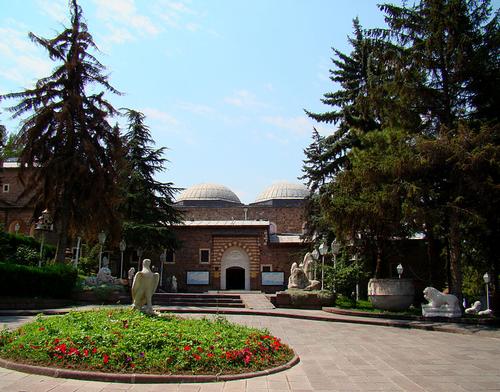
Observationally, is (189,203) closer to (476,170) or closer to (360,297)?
(360,297)

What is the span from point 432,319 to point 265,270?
16.7 m

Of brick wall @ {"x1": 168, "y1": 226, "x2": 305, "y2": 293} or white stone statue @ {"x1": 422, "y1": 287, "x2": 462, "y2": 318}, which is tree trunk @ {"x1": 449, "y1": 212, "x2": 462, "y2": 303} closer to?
white stone statue @ {"x1": 422, "y1": 287, "x2": 462, "y2": 318}

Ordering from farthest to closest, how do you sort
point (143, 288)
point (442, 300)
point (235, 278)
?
point (235, 278), point (442, 300), point (143, 288)

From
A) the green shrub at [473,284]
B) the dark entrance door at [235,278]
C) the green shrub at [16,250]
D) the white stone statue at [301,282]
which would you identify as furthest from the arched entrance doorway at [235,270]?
the green shrub at [473,284]

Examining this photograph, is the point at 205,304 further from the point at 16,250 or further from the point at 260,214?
Result: the point at 260,214

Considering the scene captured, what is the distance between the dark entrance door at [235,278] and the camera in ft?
99.3

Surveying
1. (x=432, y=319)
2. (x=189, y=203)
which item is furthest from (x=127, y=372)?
(x=189, y=203)

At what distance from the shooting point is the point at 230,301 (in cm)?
1916

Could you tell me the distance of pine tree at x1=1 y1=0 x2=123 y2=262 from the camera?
18484 mm

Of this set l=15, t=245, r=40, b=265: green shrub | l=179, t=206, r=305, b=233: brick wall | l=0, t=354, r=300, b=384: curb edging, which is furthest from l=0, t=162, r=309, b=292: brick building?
l=0, t=354, r=300, b=384: curb edging

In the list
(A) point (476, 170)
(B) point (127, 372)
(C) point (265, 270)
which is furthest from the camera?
(C) point (265, 270)

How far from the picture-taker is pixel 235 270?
30.3 meters

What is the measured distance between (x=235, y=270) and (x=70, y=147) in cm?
1462

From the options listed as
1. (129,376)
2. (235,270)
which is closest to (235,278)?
(235,270)
